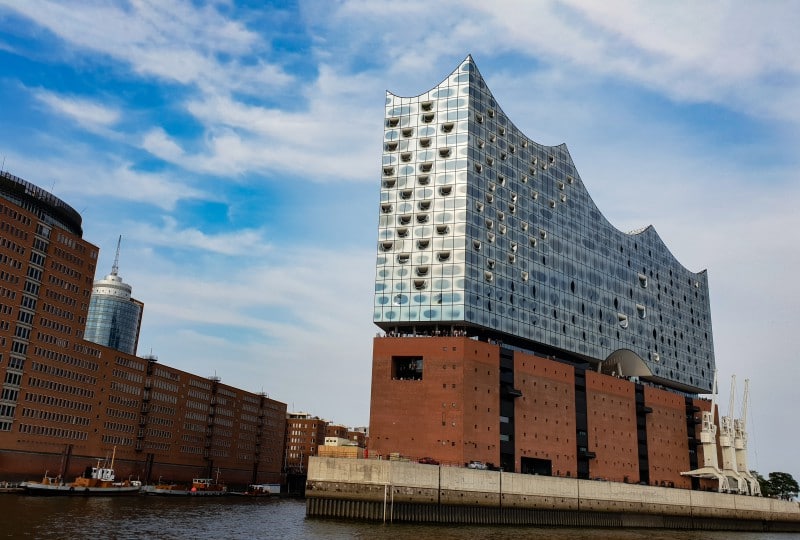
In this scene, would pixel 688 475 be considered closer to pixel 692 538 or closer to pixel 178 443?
pixel 692 538

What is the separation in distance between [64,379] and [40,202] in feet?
95.2

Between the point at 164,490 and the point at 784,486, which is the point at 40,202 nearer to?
the point at 164,490

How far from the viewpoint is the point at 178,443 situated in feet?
490

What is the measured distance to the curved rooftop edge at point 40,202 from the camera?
111062 millimetres

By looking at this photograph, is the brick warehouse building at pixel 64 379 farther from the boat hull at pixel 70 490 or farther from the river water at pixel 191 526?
the river water at pixel 191 526

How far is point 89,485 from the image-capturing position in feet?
344

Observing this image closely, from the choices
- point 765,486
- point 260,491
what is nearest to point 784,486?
point 765,486

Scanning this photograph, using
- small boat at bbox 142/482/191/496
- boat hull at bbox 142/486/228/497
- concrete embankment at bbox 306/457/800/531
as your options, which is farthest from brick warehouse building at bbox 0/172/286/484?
concrete embankment at bbox 306/457/800/531

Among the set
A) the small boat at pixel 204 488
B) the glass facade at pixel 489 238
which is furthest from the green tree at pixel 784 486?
the small boat at pixel 204 488

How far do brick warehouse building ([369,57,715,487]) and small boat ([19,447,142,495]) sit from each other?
44.0 meters

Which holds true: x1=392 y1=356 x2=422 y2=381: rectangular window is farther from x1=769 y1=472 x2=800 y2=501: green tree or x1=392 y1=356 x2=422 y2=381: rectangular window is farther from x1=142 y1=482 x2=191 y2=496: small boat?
x1=769 y1=472 x2=800 y2=501: green tree

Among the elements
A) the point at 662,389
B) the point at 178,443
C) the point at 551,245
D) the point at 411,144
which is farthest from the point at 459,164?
the point at 178,443

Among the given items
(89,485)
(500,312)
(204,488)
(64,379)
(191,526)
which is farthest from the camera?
(204,488)

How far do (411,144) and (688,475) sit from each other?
8106 cm
